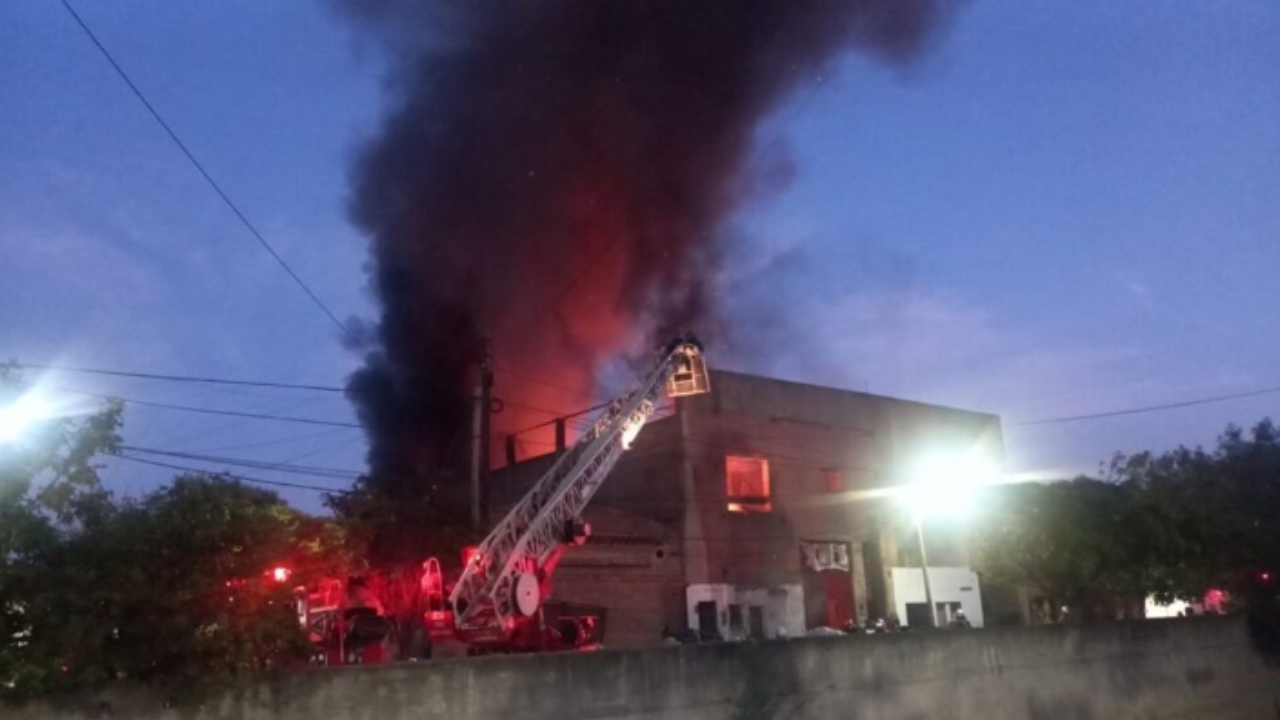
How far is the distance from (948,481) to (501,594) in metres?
22.5

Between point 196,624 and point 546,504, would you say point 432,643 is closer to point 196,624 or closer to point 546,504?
point 546,504

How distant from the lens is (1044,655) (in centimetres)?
2458

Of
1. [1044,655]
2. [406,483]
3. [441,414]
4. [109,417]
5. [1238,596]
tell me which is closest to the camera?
[109,417]

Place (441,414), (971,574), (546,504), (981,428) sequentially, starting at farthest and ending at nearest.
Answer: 1. (981,428)
2. (971,574)
3. (441,414)
4. (546,504)

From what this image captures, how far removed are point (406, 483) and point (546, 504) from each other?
6.08m

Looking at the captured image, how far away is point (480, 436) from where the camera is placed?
2708cm

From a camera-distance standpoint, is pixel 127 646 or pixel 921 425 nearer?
pixel 127 646

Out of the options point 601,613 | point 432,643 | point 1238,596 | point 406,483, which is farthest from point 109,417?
point 1238,596

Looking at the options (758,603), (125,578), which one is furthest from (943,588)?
(125,578)

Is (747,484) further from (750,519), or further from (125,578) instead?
(125,578)

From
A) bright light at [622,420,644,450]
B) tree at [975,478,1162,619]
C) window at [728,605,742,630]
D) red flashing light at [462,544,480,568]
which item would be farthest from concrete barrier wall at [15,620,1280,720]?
window at [728,605,742,630]

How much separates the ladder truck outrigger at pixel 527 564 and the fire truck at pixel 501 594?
23 mm

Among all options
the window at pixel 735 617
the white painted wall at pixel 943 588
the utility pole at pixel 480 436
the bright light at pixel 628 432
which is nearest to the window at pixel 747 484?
the window at pixel 735 617

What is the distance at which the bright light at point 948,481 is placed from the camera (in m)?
37.3
